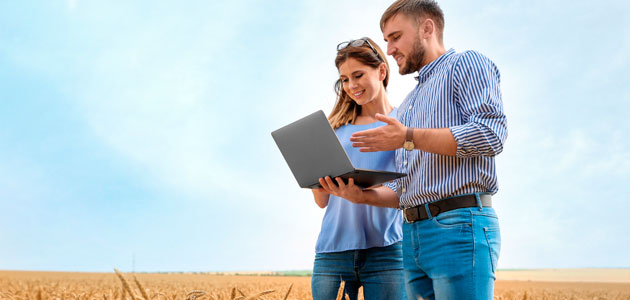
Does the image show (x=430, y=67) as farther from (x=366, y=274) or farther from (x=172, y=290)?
(x=172, y=290)

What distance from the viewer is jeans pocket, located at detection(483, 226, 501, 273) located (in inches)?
86.7

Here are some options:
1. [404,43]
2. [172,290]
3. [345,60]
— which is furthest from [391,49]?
[172,290]

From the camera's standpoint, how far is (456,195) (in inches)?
89.4

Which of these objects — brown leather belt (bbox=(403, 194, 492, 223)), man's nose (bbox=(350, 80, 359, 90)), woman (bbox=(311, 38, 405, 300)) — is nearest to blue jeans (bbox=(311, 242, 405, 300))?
woman (bbox=(311, 38, 405, 300))

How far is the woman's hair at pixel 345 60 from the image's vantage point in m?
3.44

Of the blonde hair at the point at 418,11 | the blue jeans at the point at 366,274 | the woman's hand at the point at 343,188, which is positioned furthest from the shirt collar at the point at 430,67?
the blue jeans at the point at 366,274

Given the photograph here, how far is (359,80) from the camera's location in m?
3.46

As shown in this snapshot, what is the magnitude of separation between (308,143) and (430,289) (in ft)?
3.40

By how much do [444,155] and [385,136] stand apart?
1.07ft

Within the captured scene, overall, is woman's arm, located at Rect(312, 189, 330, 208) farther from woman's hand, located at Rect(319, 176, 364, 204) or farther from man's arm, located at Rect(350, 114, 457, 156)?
man's arm, located at Rect(350, 114, 457, 156)

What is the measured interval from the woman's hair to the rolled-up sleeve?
105cm

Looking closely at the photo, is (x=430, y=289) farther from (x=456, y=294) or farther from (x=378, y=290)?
(x=378, y=290)

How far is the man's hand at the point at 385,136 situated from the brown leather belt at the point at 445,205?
0.33m

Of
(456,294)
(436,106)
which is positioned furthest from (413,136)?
(456,294)
